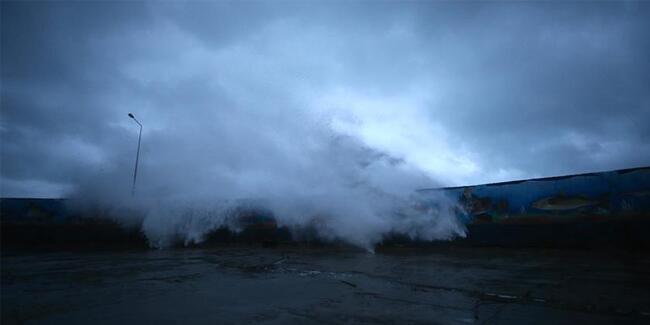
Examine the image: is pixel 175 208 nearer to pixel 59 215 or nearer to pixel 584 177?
pixel 59 215

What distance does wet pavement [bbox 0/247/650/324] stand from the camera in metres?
3.44

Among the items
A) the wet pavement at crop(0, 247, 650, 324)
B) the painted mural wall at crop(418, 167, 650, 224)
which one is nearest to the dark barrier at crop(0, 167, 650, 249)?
the painted mural wall at crop(418, 167, 650, 224)

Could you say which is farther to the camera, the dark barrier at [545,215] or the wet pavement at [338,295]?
the dark barrier at [545,215]

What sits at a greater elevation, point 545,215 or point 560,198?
point 560,198

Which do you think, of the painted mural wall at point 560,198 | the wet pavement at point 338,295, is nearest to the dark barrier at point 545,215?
the painted mural wall at point 560,198

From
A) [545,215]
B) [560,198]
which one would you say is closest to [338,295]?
[545,215]

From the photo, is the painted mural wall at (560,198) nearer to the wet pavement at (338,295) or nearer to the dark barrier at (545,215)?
the dark barrier at (545,215)

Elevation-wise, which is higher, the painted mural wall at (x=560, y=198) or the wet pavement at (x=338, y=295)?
the painted mural wall at (x=560, y=198)

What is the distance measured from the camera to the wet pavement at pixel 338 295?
3438mm

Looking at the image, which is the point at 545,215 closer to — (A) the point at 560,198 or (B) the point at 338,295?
(A) the point at 560,198

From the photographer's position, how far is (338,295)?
4.47 m

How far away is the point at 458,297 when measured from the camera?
4.25 m

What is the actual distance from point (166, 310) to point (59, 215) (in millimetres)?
20675

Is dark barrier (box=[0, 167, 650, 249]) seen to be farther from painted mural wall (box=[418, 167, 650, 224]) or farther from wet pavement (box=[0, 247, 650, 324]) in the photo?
wet pavement (box=[0, 247, 650, 324])
